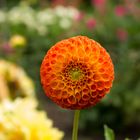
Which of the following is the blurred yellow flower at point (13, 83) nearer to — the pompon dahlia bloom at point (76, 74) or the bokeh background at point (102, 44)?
the bokeh background at point (102, 44)

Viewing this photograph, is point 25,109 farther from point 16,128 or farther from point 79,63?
point 79,63

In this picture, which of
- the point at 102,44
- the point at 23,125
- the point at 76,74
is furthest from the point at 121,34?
the point at 76,74

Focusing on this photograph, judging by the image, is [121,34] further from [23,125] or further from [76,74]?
[76,74]

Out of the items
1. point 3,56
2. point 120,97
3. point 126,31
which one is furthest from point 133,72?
point 3,56

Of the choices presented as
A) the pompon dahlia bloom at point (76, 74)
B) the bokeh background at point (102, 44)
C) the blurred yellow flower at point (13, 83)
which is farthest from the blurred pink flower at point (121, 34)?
the pompon dahlia bloom at point (76, 74)

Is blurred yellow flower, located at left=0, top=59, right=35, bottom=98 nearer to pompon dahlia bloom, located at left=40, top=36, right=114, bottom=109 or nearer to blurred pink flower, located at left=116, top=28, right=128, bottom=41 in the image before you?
pompon dahlia bloom, located at left=40, top=36, right=114, bottom=109
